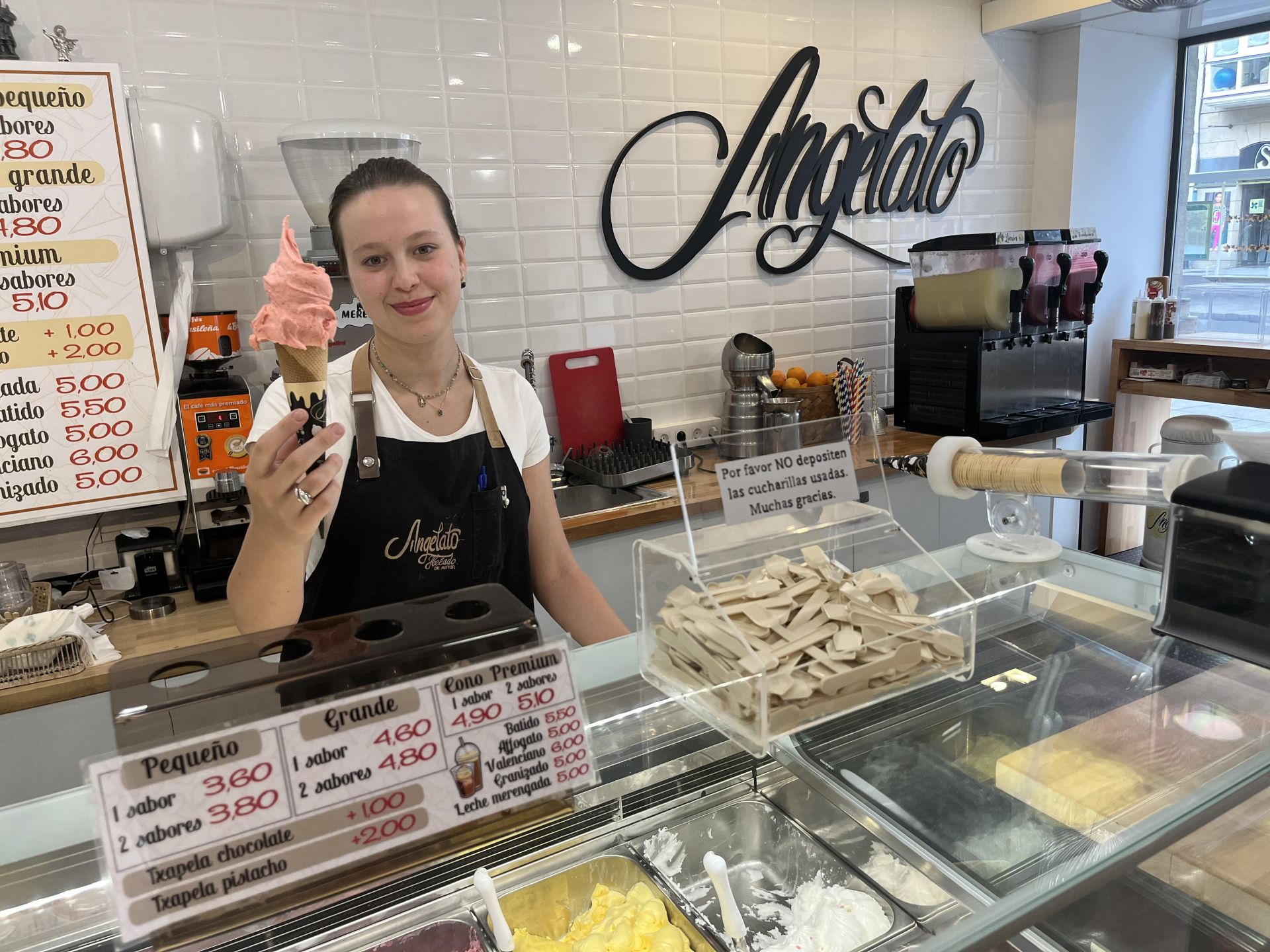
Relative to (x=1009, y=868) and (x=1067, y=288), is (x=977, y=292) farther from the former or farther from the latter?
(x=1009, y=868)

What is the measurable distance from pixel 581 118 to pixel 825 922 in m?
3.02

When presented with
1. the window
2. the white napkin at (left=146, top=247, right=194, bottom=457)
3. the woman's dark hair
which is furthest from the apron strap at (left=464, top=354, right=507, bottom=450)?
the window

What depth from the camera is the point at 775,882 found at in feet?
3.37

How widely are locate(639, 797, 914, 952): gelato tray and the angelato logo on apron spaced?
892 millimetres

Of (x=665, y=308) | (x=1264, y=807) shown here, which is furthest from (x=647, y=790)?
(x=665, y=308)

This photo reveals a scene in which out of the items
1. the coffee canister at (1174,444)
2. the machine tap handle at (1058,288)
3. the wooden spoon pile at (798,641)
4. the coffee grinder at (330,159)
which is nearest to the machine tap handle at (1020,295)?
the machine tap handle at (1058,288)

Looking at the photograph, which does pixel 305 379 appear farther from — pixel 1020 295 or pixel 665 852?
pixel 1020 295

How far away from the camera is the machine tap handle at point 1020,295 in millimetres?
3576

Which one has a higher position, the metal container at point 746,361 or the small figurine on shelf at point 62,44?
the small figurine on shelf at point 62,44

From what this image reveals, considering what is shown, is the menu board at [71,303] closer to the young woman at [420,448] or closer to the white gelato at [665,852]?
the young woman at [420,448]

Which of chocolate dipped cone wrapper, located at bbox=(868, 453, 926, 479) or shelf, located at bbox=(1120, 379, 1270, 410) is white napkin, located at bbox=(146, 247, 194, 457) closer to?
chocolate dipped cone wrapper, located at bbox=(868, 453, 926, 479)

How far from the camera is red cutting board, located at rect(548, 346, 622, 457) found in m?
3.40

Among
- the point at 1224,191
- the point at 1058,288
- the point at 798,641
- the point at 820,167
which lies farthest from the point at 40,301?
the point at 1224,191

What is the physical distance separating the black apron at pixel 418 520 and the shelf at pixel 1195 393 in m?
3.74
